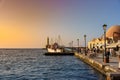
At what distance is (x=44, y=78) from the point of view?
2912 centimetres

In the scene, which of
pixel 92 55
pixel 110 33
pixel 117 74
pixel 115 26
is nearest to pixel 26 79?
pixel 117 74

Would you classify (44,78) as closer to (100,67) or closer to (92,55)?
(100,67)

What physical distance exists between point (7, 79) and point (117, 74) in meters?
12.9

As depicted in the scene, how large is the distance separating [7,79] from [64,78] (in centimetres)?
554

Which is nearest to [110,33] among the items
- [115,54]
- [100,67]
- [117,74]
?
[115,54]

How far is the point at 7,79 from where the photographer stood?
29.0 metres

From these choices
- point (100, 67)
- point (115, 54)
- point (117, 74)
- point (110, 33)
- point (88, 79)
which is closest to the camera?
point (117, 74)

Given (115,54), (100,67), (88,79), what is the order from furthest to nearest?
(115,54), (100,67), (88,79)

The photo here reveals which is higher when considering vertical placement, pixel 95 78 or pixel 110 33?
pixel 110 33

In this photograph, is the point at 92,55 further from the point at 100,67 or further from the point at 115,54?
the point at 100,67

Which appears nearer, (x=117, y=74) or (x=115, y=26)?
(x=117, y=74)

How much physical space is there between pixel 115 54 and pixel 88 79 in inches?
943

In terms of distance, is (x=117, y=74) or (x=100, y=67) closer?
(x=117, y=74)

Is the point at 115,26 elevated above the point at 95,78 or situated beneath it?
elevated above
